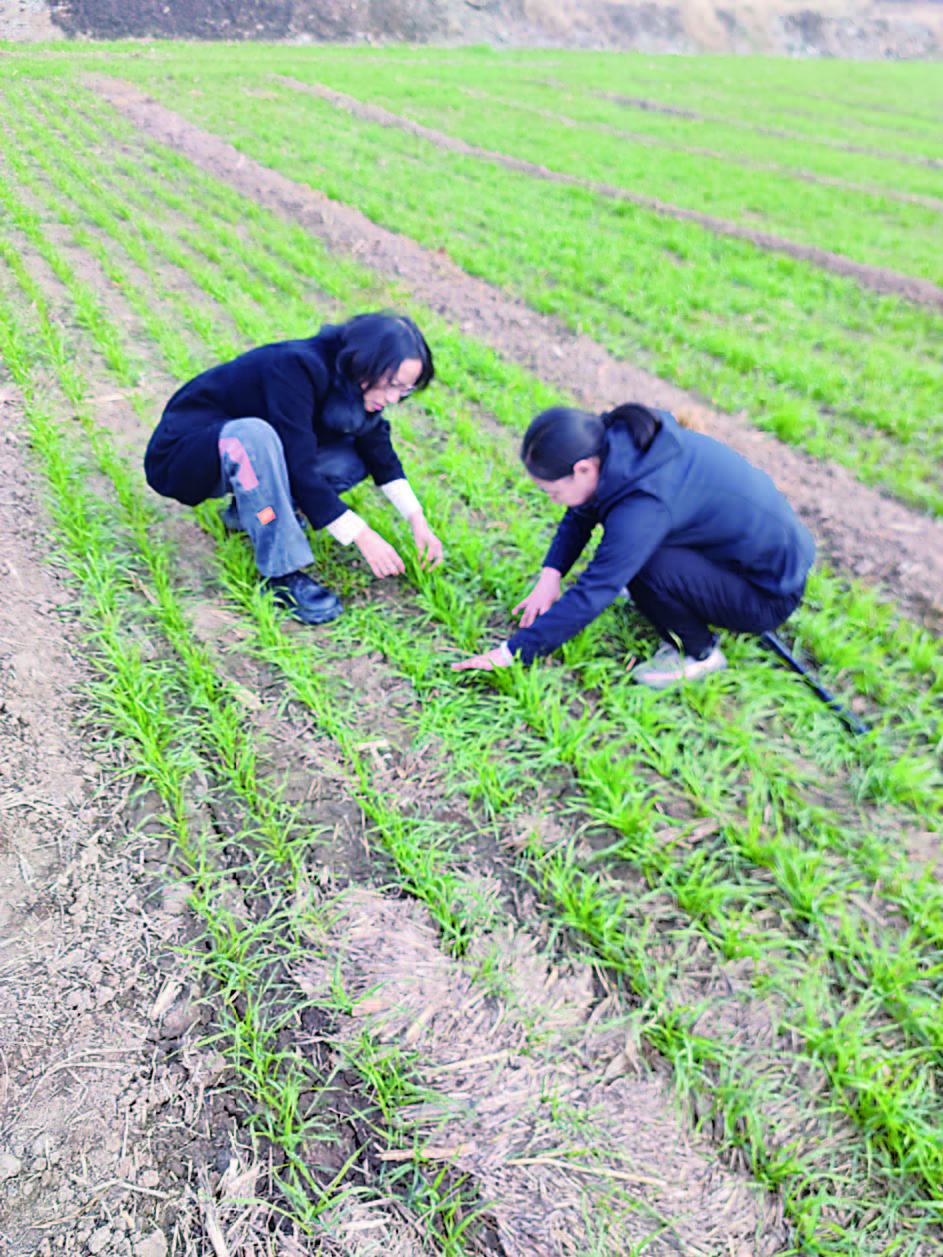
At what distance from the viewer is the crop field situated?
55.1 inches

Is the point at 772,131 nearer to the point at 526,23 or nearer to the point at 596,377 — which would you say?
the point at 596,377

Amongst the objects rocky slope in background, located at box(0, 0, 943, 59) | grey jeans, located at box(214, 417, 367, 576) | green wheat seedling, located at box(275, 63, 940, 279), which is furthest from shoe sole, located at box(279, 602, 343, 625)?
green wheat seedling, located at box(275, 63, 940, 279)

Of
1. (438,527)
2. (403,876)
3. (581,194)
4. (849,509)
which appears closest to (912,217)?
(581,194)

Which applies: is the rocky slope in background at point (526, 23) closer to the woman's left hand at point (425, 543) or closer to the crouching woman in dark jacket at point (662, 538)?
the woman's left hand at point (425, 543)

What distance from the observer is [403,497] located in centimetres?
285

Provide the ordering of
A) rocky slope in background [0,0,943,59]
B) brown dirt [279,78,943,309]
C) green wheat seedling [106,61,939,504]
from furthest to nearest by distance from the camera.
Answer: rocky slope in background [0,0,943,59] → brown dirt [279,78,943,309] → green wheat seedling [106,61,939,504]

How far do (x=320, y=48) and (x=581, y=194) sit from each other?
570 inches

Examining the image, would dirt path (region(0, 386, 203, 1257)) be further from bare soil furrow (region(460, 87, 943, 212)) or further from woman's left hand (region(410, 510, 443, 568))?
bare soil furrow (region(460, 87, 943, 212))

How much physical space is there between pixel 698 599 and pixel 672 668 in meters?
0.28

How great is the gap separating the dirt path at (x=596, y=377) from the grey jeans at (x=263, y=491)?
2.61 m

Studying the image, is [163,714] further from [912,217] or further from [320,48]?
Answer: [320,48]

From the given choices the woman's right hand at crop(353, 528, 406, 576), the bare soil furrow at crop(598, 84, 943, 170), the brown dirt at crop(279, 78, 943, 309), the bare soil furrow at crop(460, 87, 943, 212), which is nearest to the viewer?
the woman's right hand at crop(353, 528, 406, 576)

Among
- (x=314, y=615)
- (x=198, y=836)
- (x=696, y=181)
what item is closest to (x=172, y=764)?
(x=198, y=836)

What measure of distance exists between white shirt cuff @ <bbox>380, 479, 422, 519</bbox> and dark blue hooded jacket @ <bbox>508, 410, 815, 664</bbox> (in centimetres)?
70
